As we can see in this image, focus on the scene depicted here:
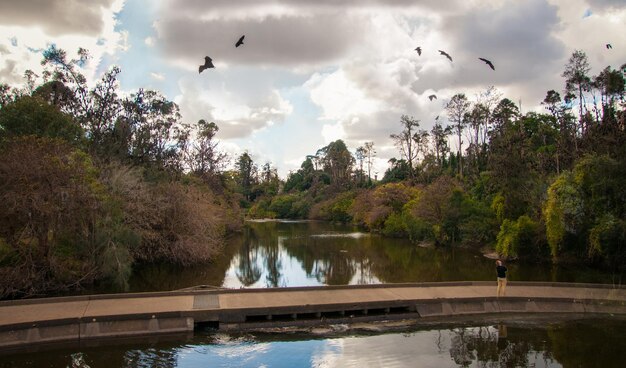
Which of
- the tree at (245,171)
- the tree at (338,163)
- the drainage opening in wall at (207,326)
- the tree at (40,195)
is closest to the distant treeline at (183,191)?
the tree at (40,195)

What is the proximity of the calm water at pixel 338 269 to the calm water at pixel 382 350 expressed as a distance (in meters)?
11.4

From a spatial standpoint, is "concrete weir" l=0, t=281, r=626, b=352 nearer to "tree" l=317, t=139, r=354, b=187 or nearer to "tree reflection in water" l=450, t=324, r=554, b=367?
"tree reflection in water" l=450, t=324, r=554, b=367

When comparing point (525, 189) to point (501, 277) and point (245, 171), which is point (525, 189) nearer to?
point (501, 277)

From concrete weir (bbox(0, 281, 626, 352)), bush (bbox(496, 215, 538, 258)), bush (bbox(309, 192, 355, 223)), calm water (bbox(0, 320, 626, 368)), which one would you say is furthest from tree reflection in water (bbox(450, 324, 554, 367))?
bush (bbox(309, 192, 355, 223))

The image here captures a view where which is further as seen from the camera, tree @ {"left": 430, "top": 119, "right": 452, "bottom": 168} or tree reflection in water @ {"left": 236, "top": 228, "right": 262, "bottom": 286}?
tree @ {"left": 430, "top": 119, "right": 452, "bottom": 168}

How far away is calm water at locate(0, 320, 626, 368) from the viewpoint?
13203 mm

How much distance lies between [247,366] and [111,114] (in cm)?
3833

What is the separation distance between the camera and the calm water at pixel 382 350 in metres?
13.2

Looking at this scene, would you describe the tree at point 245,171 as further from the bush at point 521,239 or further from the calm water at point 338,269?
the bush at point 521,239

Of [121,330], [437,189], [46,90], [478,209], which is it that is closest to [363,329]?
[121,330]

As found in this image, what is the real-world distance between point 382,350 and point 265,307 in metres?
4.18

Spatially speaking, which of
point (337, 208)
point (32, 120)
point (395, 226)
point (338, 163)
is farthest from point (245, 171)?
point (32, 120)

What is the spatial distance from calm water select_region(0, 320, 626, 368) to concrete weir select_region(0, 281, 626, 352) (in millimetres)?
717

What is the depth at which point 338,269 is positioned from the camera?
3275 centimetres
